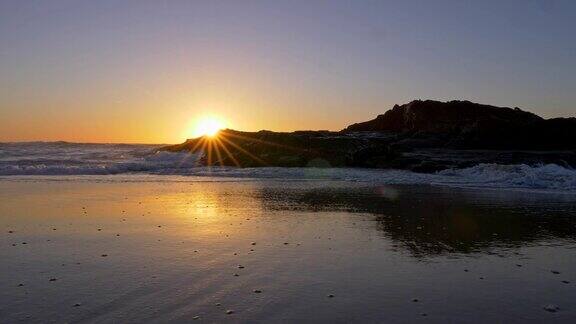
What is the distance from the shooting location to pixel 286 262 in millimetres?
7750

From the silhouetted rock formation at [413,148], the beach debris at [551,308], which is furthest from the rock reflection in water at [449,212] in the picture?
the silhouetted rock formation at [413,148]

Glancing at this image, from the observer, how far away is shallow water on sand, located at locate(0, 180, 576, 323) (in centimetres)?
559

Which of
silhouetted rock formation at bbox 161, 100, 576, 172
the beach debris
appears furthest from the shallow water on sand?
silhouetted rock formation at bbox 161, 100, 576, 172

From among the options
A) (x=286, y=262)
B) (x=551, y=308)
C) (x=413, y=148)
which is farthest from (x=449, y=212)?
(x=413, y=148)

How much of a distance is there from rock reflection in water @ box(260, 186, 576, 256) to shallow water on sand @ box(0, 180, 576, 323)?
6 centimetres

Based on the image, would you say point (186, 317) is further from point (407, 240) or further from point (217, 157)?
point (217, 157)

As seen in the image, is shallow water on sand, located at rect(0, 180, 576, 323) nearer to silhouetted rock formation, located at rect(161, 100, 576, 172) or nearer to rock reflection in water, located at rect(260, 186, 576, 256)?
rock reflection in water, located at rect(260, 186, 576, 256)

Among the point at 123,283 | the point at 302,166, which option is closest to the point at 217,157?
the point at 302,166

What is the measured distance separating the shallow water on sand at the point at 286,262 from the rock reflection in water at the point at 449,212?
0.06m

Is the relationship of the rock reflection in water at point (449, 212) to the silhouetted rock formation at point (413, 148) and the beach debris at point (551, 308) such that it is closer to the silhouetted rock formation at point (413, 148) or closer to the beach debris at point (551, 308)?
the beach debris at point (551, 308)

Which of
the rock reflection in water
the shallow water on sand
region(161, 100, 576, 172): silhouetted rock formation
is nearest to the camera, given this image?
the shallow water on sand

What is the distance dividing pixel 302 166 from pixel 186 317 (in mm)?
30743

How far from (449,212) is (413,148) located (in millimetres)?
30780

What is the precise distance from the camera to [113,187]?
2109 cm
